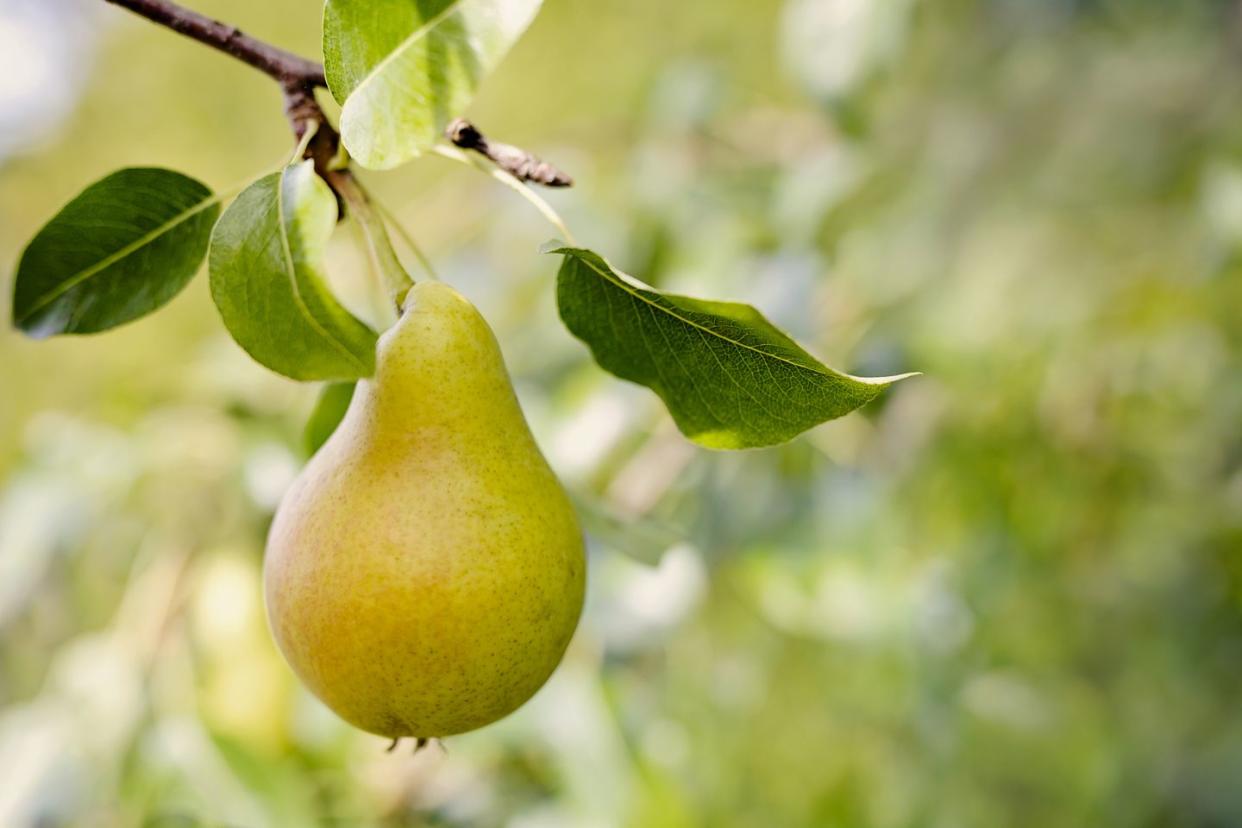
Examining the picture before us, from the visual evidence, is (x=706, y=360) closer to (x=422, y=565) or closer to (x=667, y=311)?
(x=667, y=311)

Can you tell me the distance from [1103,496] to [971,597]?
0.37 meters

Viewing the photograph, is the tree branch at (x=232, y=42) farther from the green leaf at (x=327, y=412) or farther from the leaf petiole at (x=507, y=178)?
the green leaf at (x=327, y=412)

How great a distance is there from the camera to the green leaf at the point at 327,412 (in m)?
0.55

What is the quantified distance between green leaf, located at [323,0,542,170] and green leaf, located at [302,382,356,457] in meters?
0.18

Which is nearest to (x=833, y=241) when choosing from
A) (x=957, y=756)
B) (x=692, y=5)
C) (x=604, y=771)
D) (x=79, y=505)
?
(x=604, y=771)

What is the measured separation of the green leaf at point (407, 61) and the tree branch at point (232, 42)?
3 cm

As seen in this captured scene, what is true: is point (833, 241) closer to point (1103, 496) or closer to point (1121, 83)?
point (1103, 496)

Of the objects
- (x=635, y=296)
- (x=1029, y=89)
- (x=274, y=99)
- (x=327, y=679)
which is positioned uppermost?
(x=635, y=296)

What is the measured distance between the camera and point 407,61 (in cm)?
38

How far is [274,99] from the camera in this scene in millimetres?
2582

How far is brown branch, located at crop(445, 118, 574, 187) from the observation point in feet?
1.38

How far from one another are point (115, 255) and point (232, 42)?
105mm

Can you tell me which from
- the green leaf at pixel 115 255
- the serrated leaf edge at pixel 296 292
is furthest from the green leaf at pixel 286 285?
the green leaf at pixel 115 255

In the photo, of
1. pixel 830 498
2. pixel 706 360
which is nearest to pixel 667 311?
pixel 706 360
